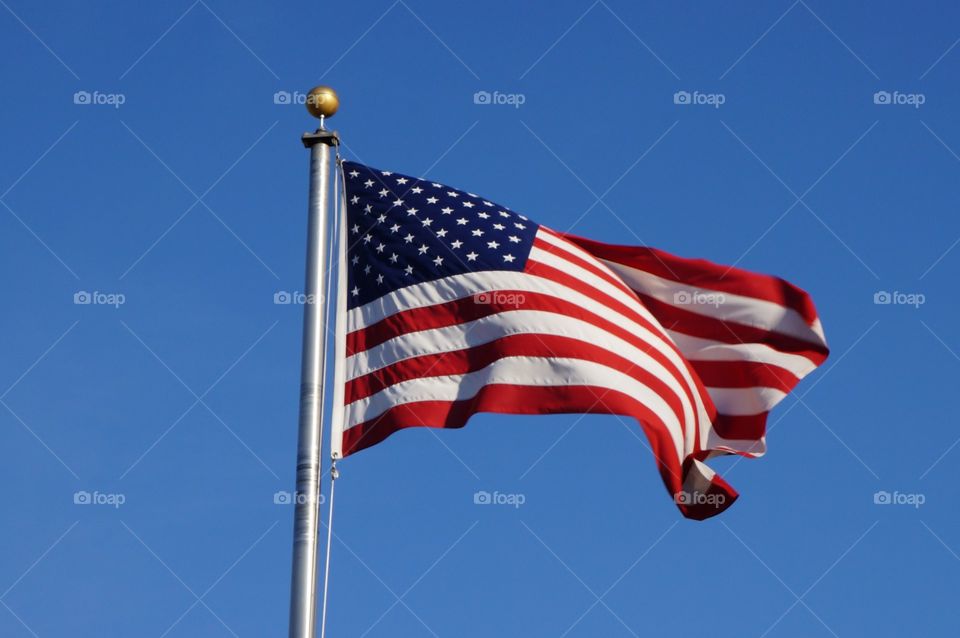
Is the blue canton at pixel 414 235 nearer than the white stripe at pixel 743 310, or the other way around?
the blue canton at pixel 414 235

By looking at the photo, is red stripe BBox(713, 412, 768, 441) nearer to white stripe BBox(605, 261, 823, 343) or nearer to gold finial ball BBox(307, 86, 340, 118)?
white stripe BBox(605, 261, 823, 343)

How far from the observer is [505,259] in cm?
1852

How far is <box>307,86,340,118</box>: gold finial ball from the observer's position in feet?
55.7

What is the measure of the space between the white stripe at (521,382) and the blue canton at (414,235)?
138cm

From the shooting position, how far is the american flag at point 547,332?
1741cm

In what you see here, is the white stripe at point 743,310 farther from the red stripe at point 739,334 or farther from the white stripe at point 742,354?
the white stripe at point 742,354

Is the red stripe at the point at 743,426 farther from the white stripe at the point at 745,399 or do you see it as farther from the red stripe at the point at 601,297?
the red stripe at the point at 601,297

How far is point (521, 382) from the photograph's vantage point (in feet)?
57.5

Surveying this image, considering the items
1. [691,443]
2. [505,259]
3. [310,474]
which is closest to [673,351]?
[691,443]

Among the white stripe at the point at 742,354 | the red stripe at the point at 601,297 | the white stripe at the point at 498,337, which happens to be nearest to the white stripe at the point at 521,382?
the white stripe at the point at 498,337

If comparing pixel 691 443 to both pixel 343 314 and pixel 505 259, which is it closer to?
pixel 505 259

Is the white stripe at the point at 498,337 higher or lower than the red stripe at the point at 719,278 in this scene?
lower

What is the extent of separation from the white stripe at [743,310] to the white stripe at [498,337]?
1326mm

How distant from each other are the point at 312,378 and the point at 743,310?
671 centimetres
